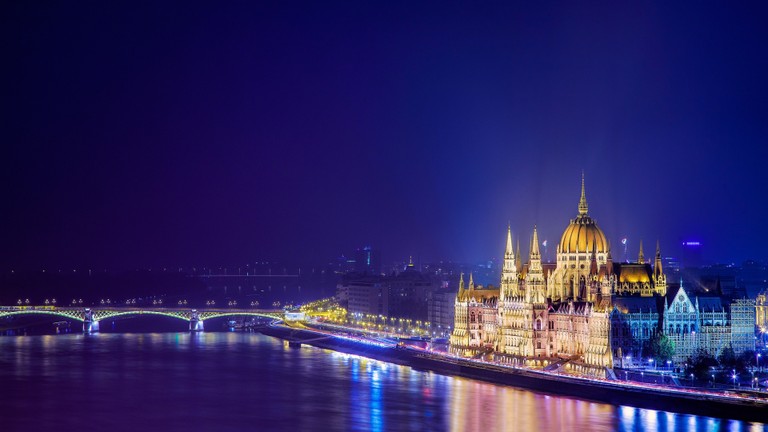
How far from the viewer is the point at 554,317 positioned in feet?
275

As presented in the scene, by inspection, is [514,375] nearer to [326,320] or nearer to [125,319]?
[326,320]

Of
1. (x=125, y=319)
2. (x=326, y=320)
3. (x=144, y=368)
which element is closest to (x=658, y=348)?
(x=144, y=368)

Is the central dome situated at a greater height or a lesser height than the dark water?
Answer: greater

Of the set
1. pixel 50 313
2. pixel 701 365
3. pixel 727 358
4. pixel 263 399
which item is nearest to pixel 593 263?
pixel 727 358

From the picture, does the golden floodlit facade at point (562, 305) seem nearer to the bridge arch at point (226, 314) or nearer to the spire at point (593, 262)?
the spire at point (593, 262)

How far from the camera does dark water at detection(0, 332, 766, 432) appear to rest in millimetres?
61906

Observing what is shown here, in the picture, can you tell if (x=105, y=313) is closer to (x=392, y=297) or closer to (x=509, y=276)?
(x=392, y=297)

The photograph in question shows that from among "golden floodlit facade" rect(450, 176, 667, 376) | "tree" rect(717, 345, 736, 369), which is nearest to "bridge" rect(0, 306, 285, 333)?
"golden floodlit facade" rect(450, 176, 667, 376)

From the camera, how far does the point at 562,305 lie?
83812 mm

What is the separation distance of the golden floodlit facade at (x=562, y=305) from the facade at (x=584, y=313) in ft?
0.21

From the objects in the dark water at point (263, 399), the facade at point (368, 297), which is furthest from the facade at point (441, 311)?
the dark water at point (263, 399)

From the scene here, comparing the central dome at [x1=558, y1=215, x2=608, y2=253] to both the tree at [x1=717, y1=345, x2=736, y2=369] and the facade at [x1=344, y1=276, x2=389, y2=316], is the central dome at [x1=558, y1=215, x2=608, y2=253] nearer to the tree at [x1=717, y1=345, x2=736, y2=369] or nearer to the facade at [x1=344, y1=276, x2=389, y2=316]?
the tree at [x1=717, y1=345, x2=736, y2=369]

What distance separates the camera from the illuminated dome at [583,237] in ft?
295

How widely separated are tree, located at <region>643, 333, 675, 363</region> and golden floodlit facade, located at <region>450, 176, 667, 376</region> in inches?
28.4
